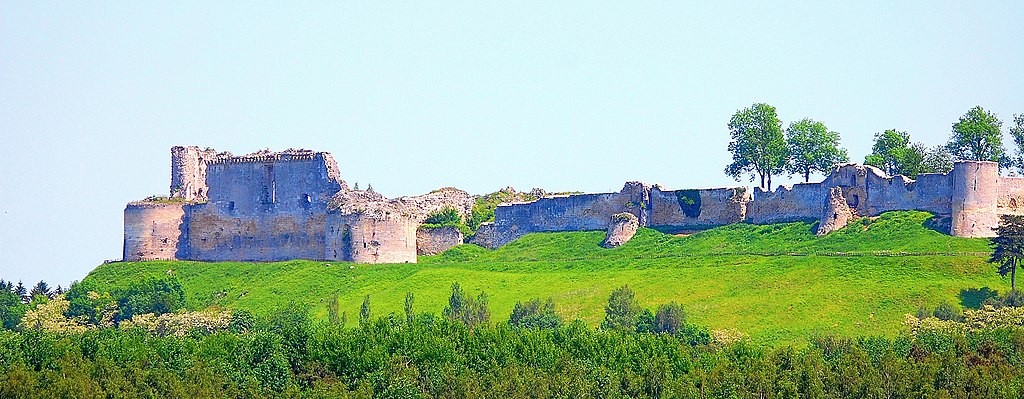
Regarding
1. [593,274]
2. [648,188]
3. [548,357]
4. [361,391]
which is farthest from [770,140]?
[361,391]

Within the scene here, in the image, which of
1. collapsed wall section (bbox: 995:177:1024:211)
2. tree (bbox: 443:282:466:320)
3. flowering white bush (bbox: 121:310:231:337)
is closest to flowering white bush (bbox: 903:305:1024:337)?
collapsed wall section (bbox: 995:177:1024:211)

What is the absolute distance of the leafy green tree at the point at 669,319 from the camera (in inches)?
3280

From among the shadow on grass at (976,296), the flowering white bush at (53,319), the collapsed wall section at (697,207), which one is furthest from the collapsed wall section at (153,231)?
the shadow on grass at (976,296)

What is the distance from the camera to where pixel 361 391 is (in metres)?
73.6

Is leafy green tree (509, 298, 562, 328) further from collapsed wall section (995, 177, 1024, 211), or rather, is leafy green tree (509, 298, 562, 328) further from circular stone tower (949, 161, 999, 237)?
collapsed wall section (995, 177, 1024, 211)

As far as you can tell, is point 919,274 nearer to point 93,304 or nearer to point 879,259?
point 879,259

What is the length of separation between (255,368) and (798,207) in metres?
26.8

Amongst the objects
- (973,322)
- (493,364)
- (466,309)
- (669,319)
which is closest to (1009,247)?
(973,322)

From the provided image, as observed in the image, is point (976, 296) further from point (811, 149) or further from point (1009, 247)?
point (811, 149)

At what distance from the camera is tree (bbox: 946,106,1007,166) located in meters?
97.1

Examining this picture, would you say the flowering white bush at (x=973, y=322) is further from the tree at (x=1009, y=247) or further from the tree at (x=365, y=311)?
the tree at (x=365, y=311)

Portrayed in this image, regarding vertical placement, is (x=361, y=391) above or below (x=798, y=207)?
below

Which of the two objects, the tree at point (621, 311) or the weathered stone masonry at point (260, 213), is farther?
the weathered stone masonry at point (260, 213)

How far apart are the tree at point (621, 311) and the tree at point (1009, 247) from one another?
12860mm
